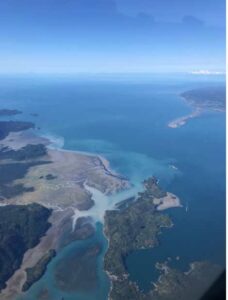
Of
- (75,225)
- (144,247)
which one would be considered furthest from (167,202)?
(75,225)

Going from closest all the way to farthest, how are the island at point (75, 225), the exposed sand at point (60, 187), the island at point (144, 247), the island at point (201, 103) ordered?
the island at point (144, 247) → the island at point (75, 225) → the exposed sand at point (60, 187) → the island at point (201, 103)

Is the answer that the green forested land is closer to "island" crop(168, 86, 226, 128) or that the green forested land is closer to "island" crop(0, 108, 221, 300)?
"island" crop(0, 108, 221, 300)

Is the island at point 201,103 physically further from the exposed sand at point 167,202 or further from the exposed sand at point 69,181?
the exposed sand at point 167,202

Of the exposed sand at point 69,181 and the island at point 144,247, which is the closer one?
the island at point 144,247

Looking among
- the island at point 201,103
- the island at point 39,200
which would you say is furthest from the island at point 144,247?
the island at point 201,103

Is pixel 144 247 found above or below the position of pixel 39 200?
below

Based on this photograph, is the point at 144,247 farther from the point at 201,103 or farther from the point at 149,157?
the point at 201,103

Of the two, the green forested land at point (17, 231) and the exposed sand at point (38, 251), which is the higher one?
the green forested land at point (17, 231)

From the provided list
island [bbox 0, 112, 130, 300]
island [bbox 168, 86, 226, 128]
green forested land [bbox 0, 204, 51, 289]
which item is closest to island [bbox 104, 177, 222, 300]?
island [bbox 0, 112, 130, 300]
